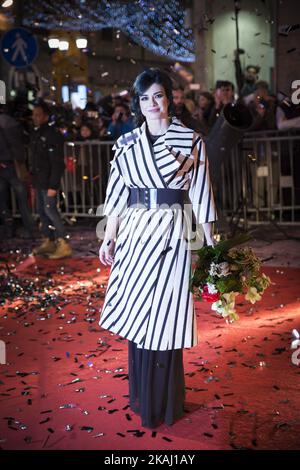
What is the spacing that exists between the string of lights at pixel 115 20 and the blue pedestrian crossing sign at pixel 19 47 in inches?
111

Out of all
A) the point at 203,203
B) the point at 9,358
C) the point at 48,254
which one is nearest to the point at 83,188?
the point at 48,254

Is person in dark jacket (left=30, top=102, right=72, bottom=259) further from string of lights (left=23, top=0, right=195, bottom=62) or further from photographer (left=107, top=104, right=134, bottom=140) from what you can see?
string of lights (left=23, top=0, right=195, bottom=62)

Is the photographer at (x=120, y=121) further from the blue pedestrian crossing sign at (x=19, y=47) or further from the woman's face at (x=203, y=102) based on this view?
the blue pedestrian crossing sign at (x=19, y=47)

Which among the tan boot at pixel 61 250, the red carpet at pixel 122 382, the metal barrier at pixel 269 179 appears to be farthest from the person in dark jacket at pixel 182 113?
the red carpet at pixel 122 382

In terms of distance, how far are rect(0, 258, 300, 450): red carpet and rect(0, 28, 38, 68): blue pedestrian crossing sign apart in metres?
5.36

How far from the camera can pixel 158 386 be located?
4.08 m

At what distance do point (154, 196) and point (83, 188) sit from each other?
8.72 meters

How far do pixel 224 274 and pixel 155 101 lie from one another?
1.11 meters

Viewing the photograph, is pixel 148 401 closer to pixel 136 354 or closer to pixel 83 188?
pixel 136 354

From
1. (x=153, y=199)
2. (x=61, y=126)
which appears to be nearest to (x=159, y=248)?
(x=153, y=199)

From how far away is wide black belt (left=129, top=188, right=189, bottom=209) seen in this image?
13.4 feet

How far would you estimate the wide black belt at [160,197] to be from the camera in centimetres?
410

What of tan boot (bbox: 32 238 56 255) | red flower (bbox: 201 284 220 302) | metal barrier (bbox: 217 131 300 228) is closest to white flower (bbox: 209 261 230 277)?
red flower (bbox: 201 284 220 302)

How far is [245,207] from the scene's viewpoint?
33.2 ft
